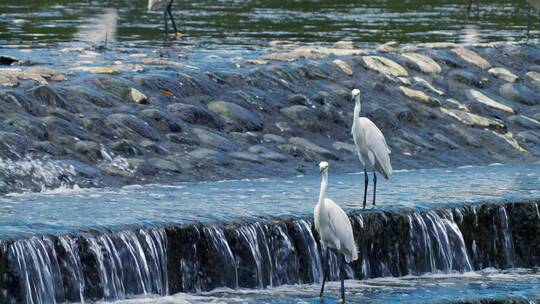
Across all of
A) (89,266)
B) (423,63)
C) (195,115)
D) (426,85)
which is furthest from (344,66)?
(89,266)

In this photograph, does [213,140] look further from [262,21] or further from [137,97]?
[262,21]

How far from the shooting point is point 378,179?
20.1 metres

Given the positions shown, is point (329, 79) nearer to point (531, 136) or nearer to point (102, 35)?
point (531, 136)

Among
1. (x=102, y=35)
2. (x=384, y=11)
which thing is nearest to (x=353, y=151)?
(x=102, y=35)

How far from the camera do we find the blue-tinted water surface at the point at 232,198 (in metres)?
15.9

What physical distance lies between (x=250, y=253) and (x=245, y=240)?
14 cm

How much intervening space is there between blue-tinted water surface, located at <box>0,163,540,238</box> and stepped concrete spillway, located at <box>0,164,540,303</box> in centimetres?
2

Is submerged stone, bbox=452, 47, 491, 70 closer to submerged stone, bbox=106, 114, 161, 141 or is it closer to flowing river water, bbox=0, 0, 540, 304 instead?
flowing river water, bbox=0, 0, 540, 304

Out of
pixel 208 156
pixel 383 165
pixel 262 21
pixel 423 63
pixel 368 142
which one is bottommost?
pixel 262 21

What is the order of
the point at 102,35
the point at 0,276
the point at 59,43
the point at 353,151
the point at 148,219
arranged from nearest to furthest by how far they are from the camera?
the point at 0,276 < the point at 148,219 < the point at 353,151 < the point at 59,43 < the point at 102,35

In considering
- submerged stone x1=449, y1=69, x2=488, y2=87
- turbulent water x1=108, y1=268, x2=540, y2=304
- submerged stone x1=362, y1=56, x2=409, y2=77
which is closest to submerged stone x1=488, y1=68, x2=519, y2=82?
submerged stone x1=449, y1=69, x2=488, y2=87

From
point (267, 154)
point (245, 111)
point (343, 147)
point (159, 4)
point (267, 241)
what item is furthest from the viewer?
point (159, 4)

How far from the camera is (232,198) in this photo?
1778cm

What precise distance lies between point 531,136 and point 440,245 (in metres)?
7.55
